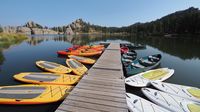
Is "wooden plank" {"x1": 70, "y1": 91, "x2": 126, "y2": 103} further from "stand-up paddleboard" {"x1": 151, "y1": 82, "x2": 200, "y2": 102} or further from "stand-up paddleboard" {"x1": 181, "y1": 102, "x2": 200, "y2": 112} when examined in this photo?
"stand-up paddleboard" {"x1": 151, "y1": 82, "x2": 200, "y2": 102}

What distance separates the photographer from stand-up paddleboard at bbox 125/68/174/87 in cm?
1077

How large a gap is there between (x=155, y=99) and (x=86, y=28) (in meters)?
162

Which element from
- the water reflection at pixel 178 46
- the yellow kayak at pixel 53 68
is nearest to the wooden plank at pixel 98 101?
the yellow kayak at pixel 53 68

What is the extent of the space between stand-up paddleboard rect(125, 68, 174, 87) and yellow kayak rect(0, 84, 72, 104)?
414 cm

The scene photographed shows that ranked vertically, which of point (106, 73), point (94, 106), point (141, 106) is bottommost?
point (141, 106)

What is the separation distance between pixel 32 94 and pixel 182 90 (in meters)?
8.16

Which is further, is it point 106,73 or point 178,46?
point 178,46

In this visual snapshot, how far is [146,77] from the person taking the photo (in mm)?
11828

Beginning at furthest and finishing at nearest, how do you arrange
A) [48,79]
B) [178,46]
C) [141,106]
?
[178,46] < [48,79] < [141,106]

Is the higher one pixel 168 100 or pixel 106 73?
pixel 106 73

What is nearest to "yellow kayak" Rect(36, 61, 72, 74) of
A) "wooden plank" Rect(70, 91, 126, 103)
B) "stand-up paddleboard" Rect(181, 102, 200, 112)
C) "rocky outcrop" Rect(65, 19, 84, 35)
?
"wooden plank" Rect(70, 91, 126, 103)

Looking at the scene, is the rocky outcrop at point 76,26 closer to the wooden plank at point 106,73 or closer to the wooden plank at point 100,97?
the wooden plank at point 106,73

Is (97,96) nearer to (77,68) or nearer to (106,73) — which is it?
(106,73)

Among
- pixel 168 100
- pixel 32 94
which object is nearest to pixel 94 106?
pixel 168 100
